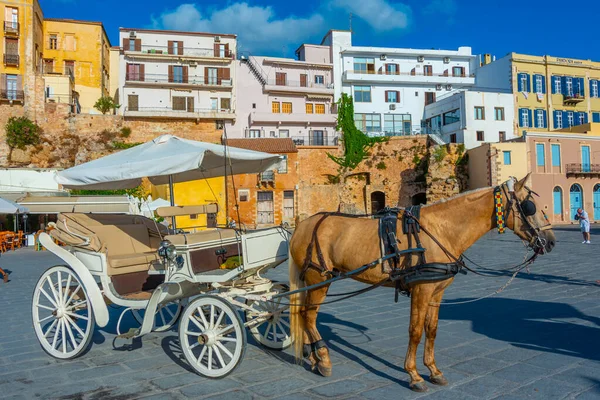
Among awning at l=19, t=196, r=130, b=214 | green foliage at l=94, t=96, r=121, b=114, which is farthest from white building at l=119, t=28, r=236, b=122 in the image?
awning at l=19, t=196, r=130, b=214

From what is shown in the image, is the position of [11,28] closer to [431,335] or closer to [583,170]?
[431,335]

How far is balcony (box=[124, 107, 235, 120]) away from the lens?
3978 cm

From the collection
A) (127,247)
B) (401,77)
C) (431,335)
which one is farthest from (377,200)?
(431,335)

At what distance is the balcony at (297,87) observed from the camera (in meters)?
42.9

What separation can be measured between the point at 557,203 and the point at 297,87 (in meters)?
23.4

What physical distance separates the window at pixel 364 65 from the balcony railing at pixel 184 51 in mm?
11847

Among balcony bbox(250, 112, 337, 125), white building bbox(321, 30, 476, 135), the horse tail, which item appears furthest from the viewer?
white building bbox(321, 30, 476, 135)

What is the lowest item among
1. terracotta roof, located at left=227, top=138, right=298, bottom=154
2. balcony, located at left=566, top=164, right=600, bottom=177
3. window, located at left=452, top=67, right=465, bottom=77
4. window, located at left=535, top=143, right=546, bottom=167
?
balcony, located at left=566, top=164, right=600, bottom=177

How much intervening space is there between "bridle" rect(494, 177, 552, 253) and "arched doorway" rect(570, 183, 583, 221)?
37.0 meters

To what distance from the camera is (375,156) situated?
40.3 meters

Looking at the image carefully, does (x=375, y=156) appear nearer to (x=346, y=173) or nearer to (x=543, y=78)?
(x=346, y=173)

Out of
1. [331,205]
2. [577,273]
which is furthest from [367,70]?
[577,273]

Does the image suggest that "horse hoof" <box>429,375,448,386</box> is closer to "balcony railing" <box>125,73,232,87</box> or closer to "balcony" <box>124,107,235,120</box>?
"balcony" <box>124,107,235,120</box>

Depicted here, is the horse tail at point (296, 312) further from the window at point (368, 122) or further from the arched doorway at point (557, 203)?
the window at point (368, 122)
